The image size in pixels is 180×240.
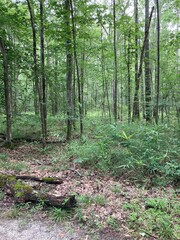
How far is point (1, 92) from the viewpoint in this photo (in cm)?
805

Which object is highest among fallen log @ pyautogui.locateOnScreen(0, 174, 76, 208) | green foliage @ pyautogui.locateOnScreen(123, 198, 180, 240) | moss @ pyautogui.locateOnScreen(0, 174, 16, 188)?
moss @ pyautogui.locateOnScreen(0, 174, 16, 188)

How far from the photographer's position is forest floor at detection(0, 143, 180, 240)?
2838 mm

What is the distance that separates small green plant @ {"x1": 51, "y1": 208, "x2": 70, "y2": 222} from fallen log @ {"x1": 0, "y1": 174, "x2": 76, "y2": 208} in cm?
9

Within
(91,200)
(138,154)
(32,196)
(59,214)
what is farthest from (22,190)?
(138,154)

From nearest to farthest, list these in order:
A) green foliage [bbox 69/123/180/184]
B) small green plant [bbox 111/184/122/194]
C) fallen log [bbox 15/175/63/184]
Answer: small green plant [bbox 111/184/122/194] < fallen log [bbox 15/175/63/184] < green foliage [bbox 69/123/180/184]

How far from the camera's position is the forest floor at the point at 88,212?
2.84 metres

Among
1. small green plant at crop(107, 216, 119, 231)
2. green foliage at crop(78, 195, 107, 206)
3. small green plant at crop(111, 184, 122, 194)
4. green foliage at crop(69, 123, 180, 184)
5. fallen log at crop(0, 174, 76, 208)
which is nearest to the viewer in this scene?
small green plant at crop(107, 216, 119, 231)

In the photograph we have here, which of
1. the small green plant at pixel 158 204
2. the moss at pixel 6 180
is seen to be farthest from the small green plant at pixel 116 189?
the moss at pixel 6 180

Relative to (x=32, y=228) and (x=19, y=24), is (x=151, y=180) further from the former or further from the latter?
(x=19, y=24)

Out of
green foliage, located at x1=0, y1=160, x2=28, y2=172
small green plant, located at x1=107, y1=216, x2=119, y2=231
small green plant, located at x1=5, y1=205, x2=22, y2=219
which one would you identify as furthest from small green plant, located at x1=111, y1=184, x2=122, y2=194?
green foliage, located at x1=0, y1=160, x2=28, y2=172

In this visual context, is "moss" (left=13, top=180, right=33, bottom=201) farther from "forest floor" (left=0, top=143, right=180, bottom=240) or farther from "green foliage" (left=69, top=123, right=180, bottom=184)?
"green foliage" (left=69, top=123, right=180, bottom=184)

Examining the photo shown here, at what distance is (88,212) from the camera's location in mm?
3305

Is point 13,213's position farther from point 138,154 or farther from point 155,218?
point 138,154

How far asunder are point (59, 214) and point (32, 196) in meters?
0.74
